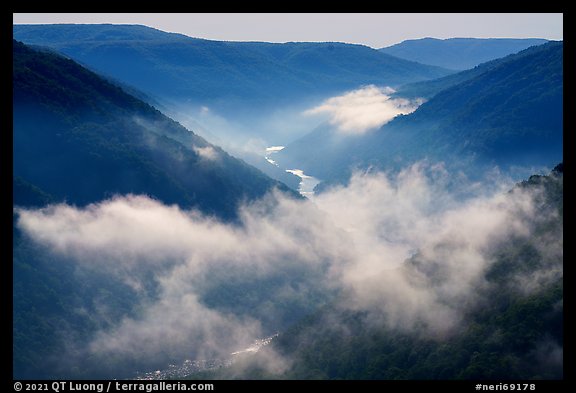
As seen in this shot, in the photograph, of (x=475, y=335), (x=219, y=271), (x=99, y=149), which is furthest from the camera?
(x=99, y=149)

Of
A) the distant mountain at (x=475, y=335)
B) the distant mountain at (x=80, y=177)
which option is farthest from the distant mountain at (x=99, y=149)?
the distant mountain at (x=475, y=335)

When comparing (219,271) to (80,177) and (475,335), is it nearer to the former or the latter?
(80,177)

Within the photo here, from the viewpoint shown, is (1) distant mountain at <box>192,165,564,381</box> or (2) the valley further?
(2) the valley

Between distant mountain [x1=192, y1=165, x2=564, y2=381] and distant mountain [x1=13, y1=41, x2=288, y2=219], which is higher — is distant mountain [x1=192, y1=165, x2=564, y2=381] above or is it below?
below

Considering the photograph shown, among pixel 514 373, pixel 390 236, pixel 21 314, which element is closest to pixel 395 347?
pixel 514 373

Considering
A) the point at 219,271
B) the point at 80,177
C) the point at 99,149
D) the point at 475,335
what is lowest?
the point at 475,335

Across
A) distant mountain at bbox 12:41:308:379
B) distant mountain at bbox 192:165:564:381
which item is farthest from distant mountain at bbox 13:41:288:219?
distant mountain at bbox 192:165:564:381

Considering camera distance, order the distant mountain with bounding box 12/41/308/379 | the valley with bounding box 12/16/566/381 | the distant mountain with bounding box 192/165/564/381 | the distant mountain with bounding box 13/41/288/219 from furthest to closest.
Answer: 1. the distant mountain with bounding box 13/41/288/219
2. the distant mountain with bounding box 12/41/308/379
3. the valley with bounding box 12/16/566/381
4. the distant mountain with bounding box 192/165/564/381

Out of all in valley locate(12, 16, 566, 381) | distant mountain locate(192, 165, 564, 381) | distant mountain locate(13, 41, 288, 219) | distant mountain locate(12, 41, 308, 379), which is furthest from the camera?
distant mountain locate(13, 41, 288, 219)

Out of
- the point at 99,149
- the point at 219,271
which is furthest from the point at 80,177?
the point at 219,271

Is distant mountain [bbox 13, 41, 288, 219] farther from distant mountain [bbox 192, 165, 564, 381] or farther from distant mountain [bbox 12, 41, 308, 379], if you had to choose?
distant mountain [bbox 192, 165, 564, 381]
